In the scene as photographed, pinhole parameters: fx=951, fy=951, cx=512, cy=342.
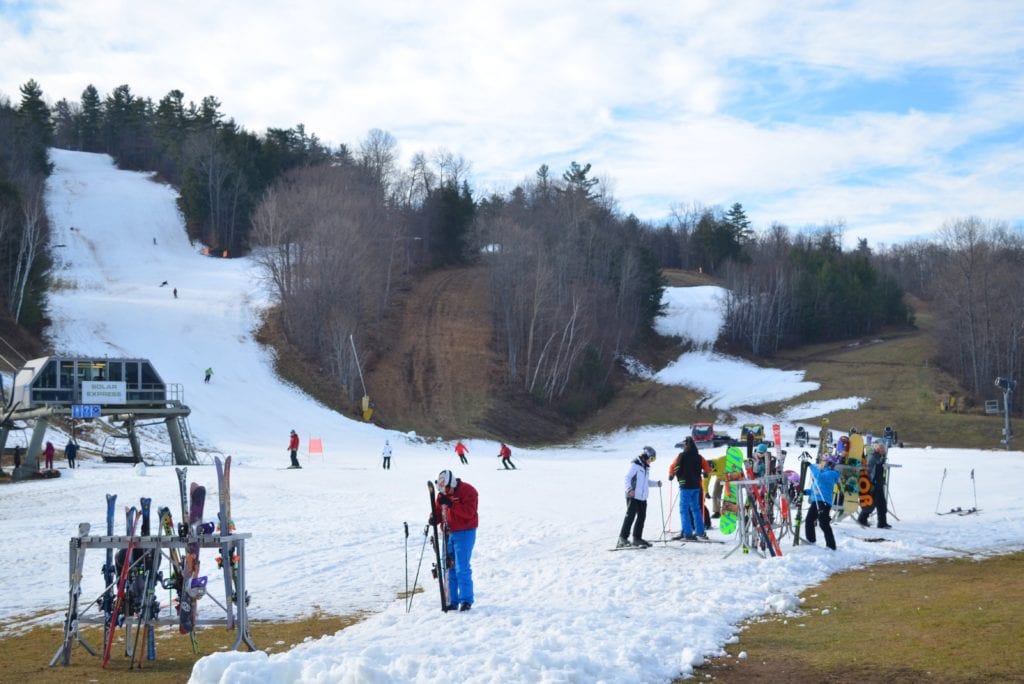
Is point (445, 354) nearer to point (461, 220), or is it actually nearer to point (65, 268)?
point (461, 220)

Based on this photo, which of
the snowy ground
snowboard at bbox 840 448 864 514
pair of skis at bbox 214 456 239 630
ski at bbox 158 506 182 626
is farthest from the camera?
snowboard at bbox 840 448 864 514

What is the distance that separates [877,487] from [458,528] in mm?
10950

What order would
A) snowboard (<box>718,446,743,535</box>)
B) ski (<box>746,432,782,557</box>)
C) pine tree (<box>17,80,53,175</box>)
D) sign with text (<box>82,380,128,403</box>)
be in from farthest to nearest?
1. pine tree (<box>17,80,53,175</box>)
2. sign with text (<box>82,380,128,403</box>)
3. snowboard (<box>718,446,743,535</box>)
4. ski (<box>746,432,782,557</box>)

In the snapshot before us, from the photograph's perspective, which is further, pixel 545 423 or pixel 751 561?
pixel 545 423

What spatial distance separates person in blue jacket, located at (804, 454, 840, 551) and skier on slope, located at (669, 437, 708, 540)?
1865mm

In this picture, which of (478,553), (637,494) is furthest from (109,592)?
(637,494)

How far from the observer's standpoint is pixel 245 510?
2430cm

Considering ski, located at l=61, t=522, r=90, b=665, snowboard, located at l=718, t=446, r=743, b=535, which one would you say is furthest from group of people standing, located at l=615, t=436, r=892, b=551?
ski, located at l=61, t=522, r=90, b=665

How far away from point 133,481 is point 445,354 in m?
43.4

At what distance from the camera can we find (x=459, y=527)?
38.9ft

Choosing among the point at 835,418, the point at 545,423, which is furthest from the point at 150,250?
the point at 835,418

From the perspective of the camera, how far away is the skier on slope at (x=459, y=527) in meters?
11.8

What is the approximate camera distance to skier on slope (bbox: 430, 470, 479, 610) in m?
11.8

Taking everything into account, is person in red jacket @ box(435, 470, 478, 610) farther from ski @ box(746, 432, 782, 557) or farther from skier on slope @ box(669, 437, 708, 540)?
skier on slope @ box(669, 437, 708, 540)
